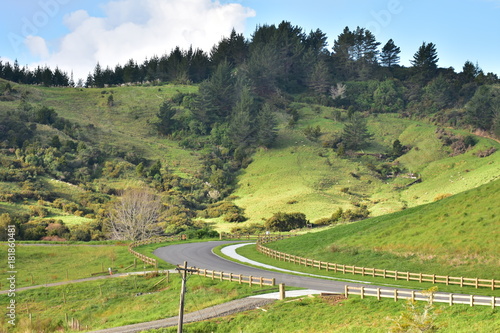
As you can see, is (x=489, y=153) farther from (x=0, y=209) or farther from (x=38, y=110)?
(x=38, y=110)

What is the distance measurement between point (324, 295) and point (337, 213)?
54.5m

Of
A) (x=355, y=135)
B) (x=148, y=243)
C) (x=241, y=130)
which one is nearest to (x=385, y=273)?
(x=148, y=243)

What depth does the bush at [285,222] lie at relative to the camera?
8606 cm

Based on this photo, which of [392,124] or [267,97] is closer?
[392,124]

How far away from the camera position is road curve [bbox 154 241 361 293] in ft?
124

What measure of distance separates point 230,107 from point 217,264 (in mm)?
107529

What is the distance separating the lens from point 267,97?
162625 millimetres

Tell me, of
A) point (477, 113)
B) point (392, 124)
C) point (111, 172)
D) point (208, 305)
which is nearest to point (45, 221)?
point (111, 172)

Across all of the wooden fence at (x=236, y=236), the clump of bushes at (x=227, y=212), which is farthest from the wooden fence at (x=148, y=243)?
the clump of bushes at (x=227, y=212)

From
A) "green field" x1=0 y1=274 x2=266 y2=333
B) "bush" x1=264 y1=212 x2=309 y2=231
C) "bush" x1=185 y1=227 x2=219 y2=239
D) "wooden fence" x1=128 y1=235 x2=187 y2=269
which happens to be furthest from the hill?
"green field" x1=0 y1=274 x2=266 y2=333

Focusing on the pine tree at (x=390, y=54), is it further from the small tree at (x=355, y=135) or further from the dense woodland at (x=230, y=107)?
the small tree at (x=355, y=135)

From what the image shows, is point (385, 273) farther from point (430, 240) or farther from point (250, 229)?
point (250, 229)

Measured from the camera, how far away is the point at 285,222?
284ft

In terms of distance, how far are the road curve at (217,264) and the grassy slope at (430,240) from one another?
29.9 ft
